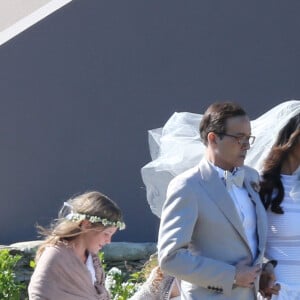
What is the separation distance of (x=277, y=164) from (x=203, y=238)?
2.17 ft

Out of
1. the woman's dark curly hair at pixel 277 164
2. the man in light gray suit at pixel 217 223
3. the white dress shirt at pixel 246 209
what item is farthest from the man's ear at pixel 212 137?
the woman's dark curly hair at pixel 277 164

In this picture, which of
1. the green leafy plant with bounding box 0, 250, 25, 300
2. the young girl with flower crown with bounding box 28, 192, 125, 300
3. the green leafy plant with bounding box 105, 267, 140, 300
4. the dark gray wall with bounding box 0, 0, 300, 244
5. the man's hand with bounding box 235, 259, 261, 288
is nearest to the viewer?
the man's hand with bounding box 235, 259, 261, 288

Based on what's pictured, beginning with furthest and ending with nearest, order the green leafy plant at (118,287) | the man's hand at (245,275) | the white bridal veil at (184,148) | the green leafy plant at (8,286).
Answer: the green leafy plant at (8,286)
the green leafy plant at (118,287)
the white bridal veil at (184,148)
the man's hand at (245,275)

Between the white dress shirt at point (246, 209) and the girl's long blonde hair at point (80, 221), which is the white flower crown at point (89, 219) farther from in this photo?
the white dress shirt at point (246, 209)

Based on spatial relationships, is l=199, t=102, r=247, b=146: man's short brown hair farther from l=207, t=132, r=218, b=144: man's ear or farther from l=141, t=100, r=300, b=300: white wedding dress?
l=141, t=100, r=300, b=300: white wedding dress

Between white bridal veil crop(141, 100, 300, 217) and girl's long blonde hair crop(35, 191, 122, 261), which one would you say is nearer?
girl's long blonde hair crop(35, 191, 122, 261)

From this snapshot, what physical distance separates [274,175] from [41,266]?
114 cm

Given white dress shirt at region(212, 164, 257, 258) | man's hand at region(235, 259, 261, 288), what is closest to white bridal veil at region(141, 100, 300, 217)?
white dress shirt at region(212, 164, 257, 258)

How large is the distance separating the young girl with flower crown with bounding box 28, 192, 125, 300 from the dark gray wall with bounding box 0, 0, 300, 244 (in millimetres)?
4362

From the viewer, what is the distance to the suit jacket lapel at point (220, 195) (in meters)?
4.09

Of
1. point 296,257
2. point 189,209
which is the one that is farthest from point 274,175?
point 189,209

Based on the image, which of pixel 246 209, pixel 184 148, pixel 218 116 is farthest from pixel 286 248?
pixel 184 148

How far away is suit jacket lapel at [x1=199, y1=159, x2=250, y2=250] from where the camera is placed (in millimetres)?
4086

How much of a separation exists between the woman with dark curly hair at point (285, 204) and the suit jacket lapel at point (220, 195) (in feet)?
1.37
